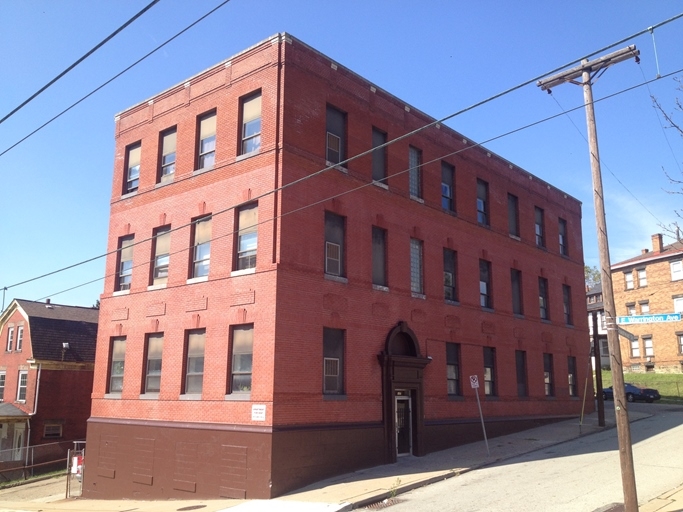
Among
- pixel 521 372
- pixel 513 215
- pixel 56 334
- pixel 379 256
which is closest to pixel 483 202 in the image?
pixel 513 215

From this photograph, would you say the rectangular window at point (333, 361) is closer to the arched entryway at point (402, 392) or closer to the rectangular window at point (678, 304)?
the arched entryway at point (402, 392)

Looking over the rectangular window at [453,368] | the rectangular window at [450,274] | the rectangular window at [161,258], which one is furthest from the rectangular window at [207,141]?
the rectangular window at [453,368]

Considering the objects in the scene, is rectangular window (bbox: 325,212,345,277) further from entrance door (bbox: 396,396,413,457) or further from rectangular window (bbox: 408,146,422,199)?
entrance door (bbox: 396,396,413,457)

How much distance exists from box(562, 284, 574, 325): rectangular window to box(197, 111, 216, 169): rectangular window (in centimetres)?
2081

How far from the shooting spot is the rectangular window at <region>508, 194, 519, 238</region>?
98.8 ft

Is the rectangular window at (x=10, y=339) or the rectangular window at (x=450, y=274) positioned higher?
the rectangular window at (x=450, y=274)

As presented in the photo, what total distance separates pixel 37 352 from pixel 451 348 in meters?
25.6

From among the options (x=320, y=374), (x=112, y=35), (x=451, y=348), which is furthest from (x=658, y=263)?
(x=112, y=35)

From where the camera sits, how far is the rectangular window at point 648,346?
177 ft

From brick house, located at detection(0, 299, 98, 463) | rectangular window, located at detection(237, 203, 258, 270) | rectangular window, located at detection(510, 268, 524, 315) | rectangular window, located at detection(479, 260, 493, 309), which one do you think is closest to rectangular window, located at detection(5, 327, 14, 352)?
brick house, located at detection(0, 299, 98, 463)

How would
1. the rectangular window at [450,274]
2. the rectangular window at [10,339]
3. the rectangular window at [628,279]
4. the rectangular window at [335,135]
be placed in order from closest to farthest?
the rectangular window at [335,135] → the rectangular window at [450,274] → the rectangular window at [10,339] → the rectangular window at [628,279]

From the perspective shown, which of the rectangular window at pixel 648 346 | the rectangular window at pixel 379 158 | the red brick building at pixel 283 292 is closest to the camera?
the red brick building at pixel 283 292

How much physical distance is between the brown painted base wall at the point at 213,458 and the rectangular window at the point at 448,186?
10154 millimetres

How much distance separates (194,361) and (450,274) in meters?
11.0
